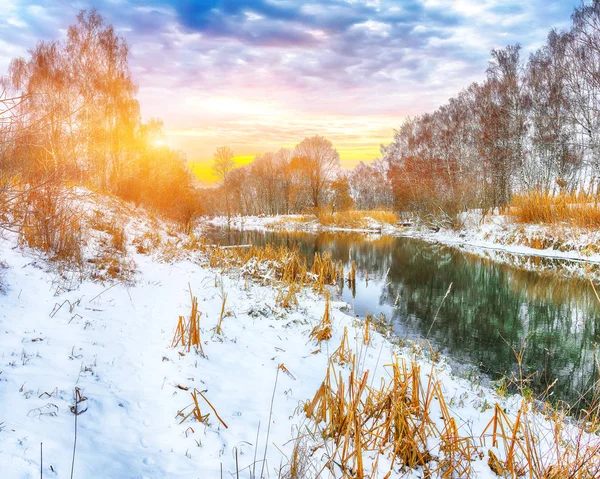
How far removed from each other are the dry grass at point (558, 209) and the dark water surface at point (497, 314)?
387cm

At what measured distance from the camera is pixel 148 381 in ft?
10.1

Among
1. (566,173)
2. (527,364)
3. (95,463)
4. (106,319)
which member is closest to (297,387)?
(95,463)

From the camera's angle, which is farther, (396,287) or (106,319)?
(396,287)

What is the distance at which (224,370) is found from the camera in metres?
3.63

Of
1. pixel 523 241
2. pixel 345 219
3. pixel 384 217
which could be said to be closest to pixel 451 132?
pixel 384 217

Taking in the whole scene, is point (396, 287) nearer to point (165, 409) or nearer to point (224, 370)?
point (224, 370)

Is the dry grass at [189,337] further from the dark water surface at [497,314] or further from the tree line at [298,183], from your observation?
the tree line at [298,183]

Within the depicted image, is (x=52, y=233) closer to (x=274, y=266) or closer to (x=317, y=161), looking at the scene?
(x=274, y=266)

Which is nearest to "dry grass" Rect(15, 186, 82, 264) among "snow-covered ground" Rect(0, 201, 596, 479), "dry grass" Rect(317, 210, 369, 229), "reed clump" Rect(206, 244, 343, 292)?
"snow-covered ground" Rect(0, 201, 596, 479)

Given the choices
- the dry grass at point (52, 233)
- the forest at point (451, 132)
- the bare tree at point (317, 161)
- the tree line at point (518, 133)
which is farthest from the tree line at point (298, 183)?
the dry grass at point (52, 233)

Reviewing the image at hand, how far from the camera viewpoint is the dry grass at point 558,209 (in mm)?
13625

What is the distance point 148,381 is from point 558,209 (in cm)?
1751

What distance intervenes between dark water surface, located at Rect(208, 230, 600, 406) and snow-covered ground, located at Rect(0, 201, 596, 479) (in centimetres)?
144

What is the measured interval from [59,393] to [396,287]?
9385 mm
